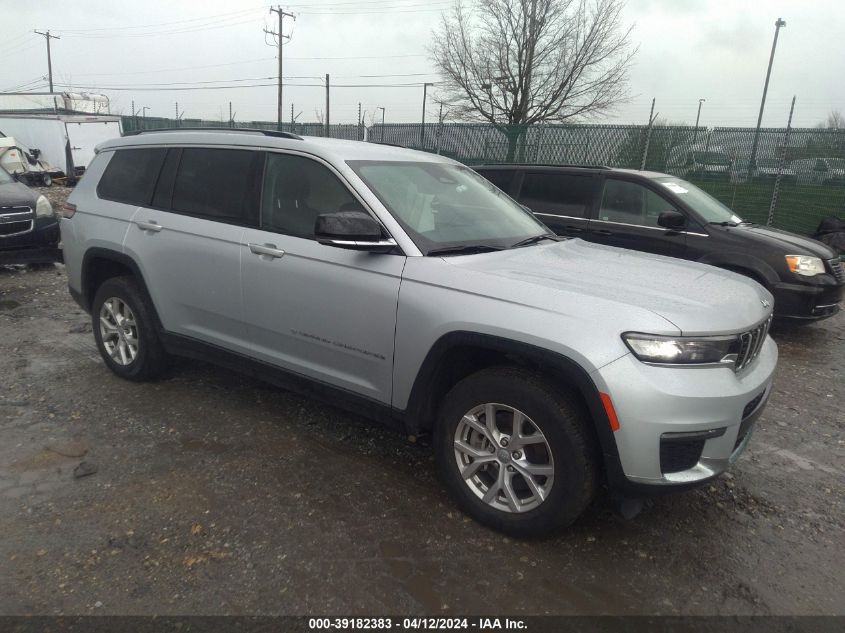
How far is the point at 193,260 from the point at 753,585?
11.3 ft

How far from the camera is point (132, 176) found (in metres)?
4.37

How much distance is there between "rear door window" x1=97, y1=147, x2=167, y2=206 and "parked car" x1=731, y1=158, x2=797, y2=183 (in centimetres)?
1268

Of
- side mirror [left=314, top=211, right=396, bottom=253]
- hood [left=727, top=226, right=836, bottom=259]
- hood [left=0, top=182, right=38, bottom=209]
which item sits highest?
side mirror [left=314, top=211, right=396, bottom=253]

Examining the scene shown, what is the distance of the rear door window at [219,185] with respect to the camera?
369cm

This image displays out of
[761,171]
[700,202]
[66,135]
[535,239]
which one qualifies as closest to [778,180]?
[761,171]

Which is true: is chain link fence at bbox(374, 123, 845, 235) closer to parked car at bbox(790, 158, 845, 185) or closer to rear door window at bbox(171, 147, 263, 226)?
parked car at bbox(790, 158, 845, 185)

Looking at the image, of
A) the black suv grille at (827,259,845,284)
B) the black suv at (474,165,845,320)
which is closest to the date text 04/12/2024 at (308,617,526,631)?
the black suv at (474,165,845,320)

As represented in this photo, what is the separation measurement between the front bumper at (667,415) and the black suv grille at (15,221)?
7954mm

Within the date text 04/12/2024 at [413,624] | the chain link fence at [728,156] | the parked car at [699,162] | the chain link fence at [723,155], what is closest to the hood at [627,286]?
the date text 04/12/2024 at [413,624]

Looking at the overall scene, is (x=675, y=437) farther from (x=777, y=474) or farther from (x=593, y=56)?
(x=593, y=56)

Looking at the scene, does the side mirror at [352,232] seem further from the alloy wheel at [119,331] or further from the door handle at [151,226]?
the alloy wheel at [119,331]

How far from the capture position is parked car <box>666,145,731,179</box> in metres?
13.7

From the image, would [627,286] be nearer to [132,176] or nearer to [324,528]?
[324,528]

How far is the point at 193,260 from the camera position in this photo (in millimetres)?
3832
